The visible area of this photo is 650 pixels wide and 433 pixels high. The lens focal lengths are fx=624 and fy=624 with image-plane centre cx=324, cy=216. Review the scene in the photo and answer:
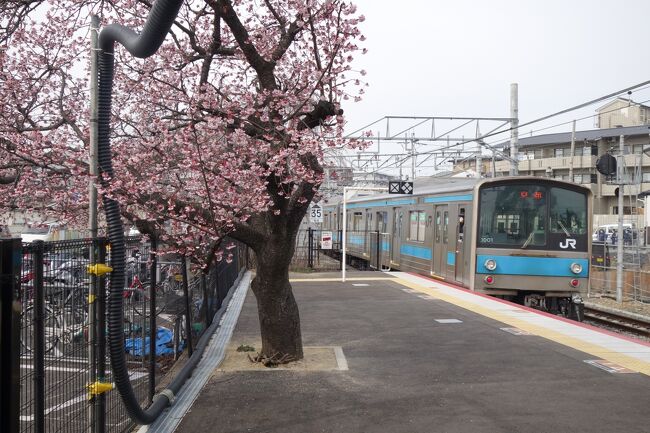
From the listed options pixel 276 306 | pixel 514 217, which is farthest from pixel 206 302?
pixel 514 217

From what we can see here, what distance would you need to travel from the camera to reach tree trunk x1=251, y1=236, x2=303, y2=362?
7434mm

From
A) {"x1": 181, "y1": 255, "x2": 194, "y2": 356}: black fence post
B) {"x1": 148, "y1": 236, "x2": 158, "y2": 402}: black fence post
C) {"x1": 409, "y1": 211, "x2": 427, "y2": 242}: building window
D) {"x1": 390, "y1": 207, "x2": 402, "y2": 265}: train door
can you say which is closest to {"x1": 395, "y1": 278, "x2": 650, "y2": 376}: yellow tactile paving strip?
{"x1": 409, "y1": 211, "x2": 427, "y2": 242}: building window

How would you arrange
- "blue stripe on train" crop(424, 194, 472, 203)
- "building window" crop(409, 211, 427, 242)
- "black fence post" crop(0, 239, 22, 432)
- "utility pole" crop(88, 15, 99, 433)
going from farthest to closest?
"building window" crop(409, 211, 427, 242) < "blue stripe on train" crop(424, 194, 472, 203) < "utility pole" crop(88, 15, 99, 433) < "black fence post" crop(0, 239, 22, 432)

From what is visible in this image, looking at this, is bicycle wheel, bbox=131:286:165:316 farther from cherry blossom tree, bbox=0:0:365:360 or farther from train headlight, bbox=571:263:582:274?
train headlight, bbox=571:263:582:274

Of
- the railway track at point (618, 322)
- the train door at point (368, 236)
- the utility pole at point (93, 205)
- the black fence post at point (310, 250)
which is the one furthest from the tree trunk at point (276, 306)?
the train door at point (368, 236)

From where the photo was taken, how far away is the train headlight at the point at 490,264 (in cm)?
1355

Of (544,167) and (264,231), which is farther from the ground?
(544,167)

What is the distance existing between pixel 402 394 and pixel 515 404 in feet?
3.57

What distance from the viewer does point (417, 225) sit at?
18.2 metres

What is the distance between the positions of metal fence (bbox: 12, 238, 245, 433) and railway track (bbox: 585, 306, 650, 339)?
1008 cm

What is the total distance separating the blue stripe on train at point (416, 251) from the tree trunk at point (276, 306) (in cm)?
1021

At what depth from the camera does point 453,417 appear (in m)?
5.54

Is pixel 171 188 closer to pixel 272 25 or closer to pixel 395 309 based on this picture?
pixel 272 25

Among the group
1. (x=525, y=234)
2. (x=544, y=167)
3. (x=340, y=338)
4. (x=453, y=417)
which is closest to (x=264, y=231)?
(x=340, y=338)
